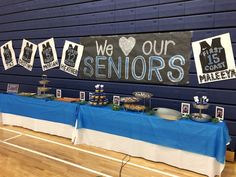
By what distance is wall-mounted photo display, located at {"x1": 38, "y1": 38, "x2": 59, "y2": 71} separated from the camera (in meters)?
4.77

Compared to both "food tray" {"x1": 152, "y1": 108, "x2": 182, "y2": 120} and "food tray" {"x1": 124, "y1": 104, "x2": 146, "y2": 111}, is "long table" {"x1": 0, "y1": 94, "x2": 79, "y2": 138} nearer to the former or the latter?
"food tray" {"x1": 124, "y1": 104, "x2": 146, "y2": 111}

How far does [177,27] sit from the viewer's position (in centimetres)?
343

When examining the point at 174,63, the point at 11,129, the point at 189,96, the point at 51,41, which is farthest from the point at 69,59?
the point at 189,96

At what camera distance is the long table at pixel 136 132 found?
275 cm

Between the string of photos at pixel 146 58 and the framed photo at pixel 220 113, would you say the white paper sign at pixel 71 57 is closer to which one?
the string of photos at pixel 146 58

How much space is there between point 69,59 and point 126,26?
1.40 m

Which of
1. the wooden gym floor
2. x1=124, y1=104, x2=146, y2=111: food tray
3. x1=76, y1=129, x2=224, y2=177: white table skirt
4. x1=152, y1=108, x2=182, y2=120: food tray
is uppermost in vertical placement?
x1=124, y1=104, x2=146, y2=111: food tray

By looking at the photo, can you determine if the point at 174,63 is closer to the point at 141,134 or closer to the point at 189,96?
the point at 189,96

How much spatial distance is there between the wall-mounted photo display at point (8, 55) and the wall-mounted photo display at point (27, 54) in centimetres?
33

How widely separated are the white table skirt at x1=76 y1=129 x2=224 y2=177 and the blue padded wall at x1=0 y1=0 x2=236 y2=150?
746 mm

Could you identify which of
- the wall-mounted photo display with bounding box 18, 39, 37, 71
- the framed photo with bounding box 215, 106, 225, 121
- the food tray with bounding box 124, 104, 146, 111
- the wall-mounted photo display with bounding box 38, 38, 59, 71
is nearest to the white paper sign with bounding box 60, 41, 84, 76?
the wall-mounted photo display with bounding box 38, 38, 59, 71

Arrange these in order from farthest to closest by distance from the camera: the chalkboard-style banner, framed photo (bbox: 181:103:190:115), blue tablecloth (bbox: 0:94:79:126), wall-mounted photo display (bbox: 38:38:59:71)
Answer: wall-mounted photo display (bbox: 38:38:59:71)
blue tablecloth (bbox: 0:94:79:126)
the chalkboard-style banner
framed photo (bbox: 181:103:190:115)

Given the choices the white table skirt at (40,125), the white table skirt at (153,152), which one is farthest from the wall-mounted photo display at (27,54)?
the white table skirt at (153,152)

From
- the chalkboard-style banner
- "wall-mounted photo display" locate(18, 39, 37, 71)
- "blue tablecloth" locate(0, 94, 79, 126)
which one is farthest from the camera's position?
"wall-mounted photo display" locate(18, 39, 37, 71)
